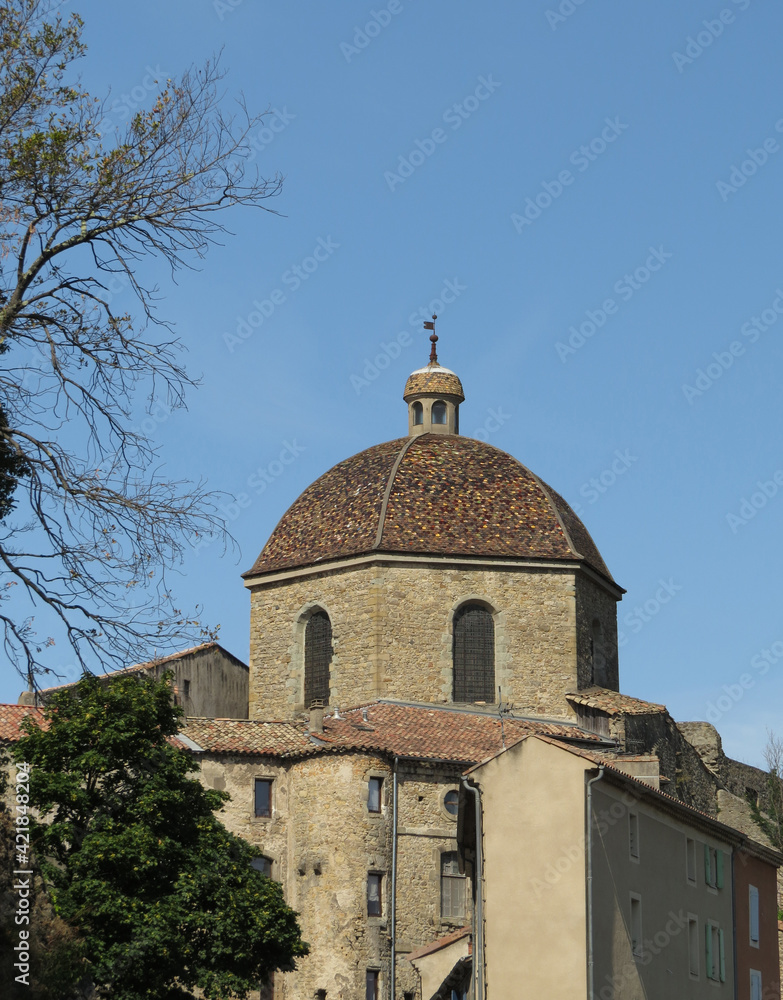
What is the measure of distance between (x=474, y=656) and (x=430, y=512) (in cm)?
444

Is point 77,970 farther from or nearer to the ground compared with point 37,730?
nearer to the ground

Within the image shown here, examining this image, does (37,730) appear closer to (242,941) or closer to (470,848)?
(242,941)

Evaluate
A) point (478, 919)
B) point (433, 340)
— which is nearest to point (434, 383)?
point (433, 340)

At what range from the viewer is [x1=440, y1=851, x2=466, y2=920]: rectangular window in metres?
35.6

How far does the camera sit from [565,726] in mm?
40781

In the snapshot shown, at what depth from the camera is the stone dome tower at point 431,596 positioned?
136 ft

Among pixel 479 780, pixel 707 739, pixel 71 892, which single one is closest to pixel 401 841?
pixel 479 780

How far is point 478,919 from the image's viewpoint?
29516 millimetres

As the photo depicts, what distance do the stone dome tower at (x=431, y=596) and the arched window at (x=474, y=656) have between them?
0.09 feet

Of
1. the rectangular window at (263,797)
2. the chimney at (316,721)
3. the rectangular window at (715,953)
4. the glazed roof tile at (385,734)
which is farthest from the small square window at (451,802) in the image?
the rectangular window at (715,953)

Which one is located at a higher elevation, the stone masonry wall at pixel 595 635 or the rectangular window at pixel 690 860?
the stone masonry wall at pixel 595 635

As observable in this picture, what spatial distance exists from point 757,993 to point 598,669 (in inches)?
451

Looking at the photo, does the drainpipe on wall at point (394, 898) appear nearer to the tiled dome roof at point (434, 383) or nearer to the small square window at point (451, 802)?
the small square window at point (451, 802)

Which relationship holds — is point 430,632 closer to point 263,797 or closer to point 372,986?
point 263,797
